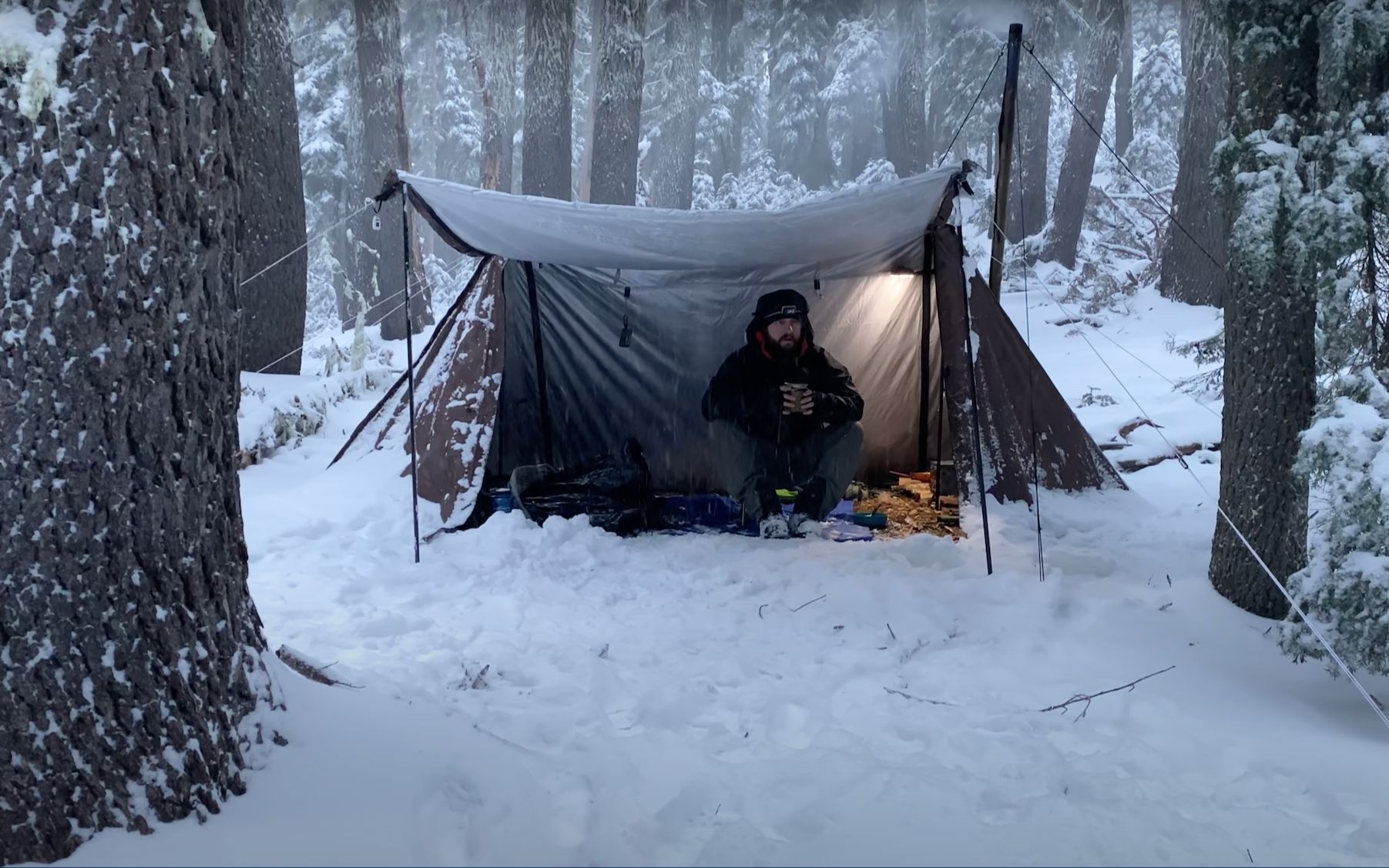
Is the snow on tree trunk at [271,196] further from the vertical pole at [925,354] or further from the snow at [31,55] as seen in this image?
the snow at [31,55]

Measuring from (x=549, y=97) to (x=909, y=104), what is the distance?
8.12 m

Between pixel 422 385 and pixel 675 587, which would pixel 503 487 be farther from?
pixel 675 587

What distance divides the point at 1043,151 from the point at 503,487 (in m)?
11.0

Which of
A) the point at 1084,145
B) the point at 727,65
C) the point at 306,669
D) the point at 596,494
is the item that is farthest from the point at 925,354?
the point at 727,65

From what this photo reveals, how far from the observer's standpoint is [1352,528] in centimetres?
277

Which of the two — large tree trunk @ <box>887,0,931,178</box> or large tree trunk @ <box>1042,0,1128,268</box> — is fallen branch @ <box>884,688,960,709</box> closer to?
large tree trunk @ <box>1042,0,1128,268</box>

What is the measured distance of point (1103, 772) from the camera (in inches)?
101

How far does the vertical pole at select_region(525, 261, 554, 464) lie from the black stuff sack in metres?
0.69

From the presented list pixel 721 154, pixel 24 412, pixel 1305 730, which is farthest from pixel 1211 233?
pixel 721 154

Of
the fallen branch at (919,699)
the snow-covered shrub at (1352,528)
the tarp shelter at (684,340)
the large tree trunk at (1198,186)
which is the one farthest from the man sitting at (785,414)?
the large tree trunk at (1198,186)

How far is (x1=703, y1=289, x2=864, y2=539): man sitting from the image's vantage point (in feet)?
18.5

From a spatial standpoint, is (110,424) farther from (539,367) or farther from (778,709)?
(539,367)

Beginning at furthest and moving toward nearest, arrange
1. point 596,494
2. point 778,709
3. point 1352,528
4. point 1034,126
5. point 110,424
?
1. point 1034,126
2. point 596,494
3. point 778,709
4. point 1352,528
5. point 110,424

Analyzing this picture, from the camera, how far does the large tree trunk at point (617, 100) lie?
429 inches
